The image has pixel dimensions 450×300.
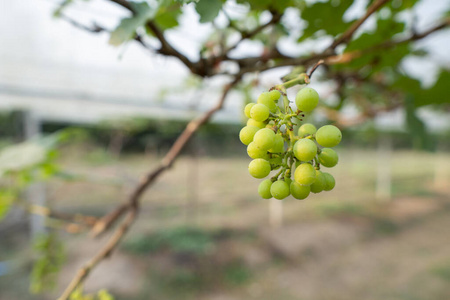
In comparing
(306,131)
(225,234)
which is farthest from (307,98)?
(225,234)

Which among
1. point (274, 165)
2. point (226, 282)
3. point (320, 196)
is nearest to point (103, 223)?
point (274, 165)

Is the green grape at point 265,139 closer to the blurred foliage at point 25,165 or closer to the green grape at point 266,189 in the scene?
the green grape at point 266,189

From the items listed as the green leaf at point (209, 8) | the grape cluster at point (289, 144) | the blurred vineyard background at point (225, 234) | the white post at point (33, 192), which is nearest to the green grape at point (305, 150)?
the grape cluster at point (289, 144)

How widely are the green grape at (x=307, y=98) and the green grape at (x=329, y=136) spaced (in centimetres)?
3

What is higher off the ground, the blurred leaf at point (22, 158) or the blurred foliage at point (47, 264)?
the blurred leaf at point (22, 158)

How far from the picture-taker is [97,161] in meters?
4.23

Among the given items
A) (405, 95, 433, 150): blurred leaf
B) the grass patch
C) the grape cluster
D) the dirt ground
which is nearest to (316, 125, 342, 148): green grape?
the grape cluster

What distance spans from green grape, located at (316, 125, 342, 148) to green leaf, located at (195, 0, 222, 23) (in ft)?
0.63

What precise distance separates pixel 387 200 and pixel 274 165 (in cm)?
674

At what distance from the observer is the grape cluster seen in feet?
0.93

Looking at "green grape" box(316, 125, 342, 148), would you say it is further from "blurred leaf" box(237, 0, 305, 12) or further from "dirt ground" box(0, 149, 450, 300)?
"dirt ground" box(0, 149, 450, 300)

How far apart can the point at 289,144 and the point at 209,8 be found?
20 cm

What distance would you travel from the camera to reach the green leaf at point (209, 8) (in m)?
0.34

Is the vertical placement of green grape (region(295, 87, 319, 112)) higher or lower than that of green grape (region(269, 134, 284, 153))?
higher
